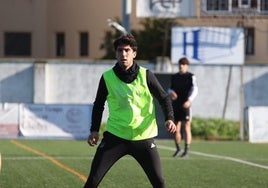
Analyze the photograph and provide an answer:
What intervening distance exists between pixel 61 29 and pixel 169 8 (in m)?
18.5

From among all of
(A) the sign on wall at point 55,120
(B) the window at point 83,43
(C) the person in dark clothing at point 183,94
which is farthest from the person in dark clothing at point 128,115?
(B) the window at point 83,43

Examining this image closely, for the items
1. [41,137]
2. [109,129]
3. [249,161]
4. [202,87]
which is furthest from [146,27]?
[109,129]

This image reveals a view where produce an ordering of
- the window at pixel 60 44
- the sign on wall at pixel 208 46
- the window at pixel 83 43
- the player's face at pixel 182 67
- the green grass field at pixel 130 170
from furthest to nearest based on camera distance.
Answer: the window at pixel 83 43
the window at pixel 60 44
the sign on wall at pixel 208 46
the player's face at pixel 182 67
the green grass field at pixel 130 170

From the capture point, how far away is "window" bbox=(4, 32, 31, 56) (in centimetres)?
5244

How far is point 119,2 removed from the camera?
172ft

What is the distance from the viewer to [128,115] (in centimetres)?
919

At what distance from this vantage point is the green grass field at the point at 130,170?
44.0 ft

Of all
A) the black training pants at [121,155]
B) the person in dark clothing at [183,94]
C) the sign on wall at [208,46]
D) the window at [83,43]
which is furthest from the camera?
the window at [83,43]

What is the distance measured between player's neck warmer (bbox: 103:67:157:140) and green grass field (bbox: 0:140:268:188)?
12.8ft

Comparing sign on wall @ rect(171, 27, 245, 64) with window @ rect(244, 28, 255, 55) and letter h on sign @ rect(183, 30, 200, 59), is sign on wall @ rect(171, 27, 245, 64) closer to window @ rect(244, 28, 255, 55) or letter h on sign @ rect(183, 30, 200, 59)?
letter h on sign @ rect(183, 30, 200, 59)

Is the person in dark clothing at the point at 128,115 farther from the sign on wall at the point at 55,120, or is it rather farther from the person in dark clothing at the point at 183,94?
the sign on wall at the point at 55,120

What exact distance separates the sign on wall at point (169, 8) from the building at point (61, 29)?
1398cm

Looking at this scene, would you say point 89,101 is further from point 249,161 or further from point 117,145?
point 117,145

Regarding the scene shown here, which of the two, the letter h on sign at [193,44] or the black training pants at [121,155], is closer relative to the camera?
the black training pants at [121,155]
